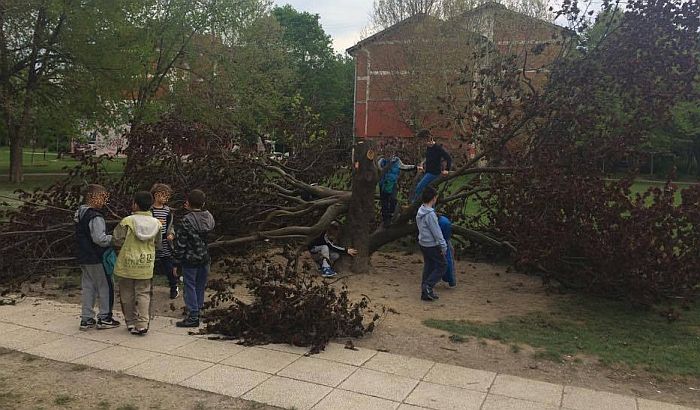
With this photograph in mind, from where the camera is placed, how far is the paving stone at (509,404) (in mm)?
3933

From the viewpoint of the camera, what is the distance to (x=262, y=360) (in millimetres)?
4754

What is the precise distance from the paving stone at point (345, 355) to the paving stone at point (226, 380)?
25.5 inches

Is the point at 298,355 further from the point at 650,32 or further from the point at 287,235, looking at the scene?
the point at 650,32

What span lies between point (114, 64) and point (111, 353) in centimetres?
1942

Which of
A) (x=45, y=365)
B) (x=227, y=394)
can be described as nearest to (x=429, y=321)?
(x=227, y=394)

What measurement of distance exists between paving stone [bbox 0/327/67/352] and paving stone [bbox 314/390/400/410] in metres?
2.68

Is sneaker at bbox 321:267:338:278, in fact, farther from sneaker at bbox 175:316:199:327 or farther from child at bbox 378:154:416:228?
sneaker at bbox 175:316:199:327

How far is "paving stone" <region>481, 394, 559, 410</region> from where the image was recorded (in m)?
3.93

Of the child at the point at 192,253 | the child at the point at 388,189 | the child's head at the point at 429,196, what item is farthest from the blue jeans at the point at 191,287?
the child at the point at 388,189

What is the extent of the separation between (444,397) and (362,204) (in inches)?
177

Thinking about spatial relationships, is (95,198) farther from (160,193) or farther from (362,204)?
(362,204)

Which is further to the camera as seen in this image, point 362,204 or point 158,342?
point 362,204

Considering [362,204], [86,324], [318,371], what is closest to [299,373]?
[318,371]

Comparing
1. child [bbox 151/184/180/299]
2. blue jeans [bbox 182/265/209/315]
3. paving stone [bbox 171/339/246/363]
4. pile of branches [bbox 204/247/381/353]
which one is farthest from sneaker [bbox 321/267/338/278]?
paving stone [bbox 171/339/246/363]
